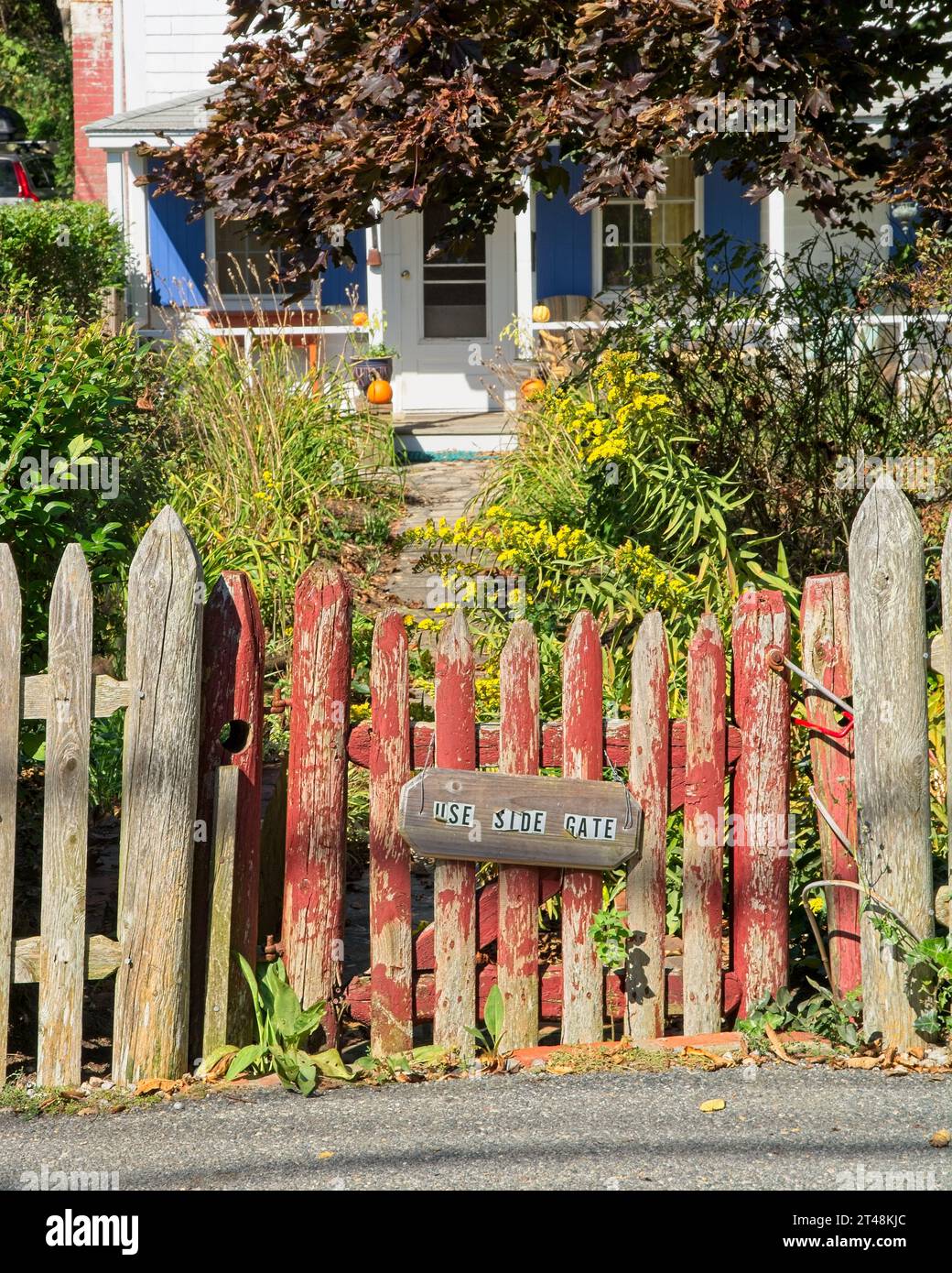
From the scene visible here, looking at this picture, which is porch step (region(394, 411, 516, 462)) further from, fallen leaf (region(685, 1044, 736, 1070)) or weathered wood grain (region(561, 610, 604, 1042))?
fallen leaf (region(685, 1044, 736, 1070))

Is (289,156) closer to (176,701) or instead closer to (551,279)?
(176,701)

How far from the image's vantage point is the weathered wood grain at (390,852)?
132 inches


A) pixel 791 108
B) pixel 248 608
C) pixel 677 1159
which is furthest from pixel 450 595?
pixel 677 1159

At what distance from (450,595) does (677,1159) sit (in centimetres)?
432

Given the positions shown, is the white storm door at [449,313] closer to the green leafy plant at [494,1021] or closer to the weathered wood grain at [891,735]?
the weathered wood grain at [891,735]

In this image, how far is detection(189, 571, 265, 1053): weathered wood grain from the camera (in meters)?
3.35

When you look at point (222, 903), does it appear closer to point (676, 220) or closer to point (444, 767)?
point (444, 767)

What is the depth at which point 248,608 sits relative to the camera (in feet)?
11.0

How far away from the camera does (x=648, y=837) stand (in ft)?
11.2

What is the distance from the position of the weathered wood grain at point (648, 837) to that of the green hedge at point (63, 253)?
8963mm

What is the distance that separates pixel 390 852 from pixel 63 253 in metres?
10.4
